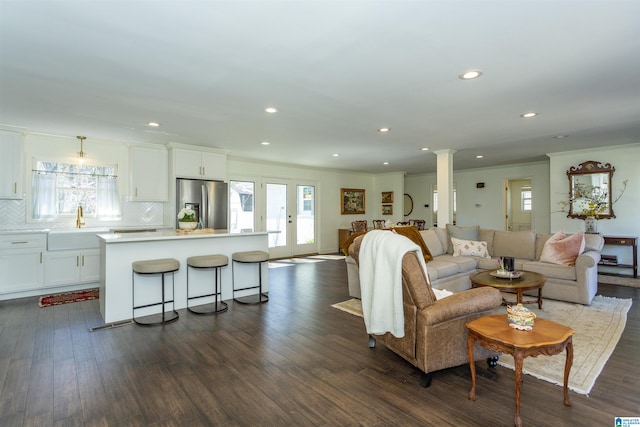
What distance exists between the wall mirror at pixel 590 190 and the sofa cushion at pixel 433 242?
3.28 metres

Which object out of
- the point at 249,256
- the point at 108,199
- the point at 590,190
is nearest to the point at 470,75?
the point at 249,256

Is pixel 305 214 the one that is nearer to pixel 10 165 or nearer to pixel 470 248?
pixel 470 248

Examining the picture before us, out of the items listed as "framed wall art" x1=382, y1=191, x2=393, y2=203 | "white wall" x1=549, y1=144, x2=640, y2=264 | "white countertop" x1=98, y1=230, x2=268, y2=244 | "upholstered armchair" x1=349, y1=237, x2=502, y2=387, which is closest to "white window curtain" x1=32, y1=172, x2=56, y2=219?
"white countertop" x1=98, y1=230, x2=268, y2=244

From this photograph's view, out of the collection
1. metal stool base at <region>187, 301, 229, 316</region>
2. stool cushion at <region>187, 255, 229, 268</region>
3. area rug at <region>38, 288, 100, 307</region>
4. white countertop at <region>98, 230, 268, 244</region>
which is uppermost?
white countertop at <region>98, 230, 268, 244</region>

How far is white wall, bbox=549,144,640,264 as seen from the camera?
5.94 meters

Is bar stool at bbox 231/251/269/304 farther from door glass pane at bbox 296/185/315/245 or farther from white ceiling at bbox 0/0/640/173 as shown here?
door glass pane at bbox 296/185/315/245

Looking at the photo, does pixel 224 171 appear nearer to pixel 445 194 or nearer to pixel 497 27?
pixel 445 194

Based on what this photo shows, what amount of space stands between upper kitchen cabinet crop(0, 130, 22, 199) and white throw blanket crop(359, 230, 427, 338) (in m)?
5.22

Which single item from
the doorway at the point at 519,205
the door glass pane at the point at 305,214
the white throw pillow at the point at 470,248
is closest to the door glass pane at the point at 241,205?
the door glass pane at the point at 305,214

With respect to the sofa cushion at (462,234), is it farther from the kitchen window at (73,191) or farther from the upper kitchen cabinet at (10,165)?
the upper kitchen cabinet at (10,165)

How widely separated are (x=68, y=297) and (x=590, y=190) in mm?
9098

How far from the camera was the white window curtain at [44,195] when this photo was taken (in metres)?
4.97

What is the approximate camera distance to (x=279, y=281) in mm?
5605

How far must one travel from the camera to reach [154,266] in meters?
3.53
